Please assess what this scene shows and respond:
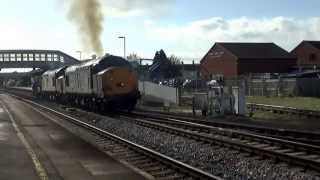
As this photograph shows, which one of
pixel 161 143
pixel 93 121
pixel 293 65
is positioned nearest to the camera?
pixel 161 143

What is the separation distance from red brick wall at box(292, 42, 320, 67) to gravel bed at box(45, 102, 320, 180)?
240 feet

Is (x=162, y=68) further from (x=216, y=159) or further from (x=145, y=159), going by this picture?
(x=216, y=159)

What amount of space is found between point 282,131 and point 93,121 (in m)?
12.1

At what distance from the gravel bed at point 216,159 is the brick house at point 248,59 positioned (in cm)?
6466

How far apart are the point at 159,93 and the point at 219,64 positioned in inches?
1725

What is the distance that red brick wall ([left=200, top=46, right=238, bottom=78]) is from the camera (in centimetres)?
8781

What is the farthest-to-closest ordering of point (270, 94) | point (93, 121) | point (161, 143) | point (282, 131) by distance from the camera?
point (270, 94) → point (93, 121) → point (282, 131) → point (161, 143)

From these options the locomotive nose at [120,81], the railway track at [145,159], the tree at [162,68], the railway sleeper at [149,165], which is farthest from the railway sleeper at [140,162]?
the tree at [162,68]

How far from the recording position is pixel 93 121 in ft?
98.3

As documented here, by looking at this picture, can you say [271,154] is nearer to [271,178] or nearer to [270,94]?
[271,178]

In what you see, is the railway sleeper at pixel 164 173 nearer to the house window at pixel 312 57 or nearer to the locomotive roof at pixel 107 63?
the locomotive roof at pixel 107 63

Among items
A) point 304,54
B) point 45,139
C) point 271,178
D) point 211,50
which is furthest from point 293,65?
point 271,178

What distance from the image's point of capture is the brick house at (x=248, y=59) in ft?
284

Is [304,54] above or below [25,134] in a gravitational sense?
above
